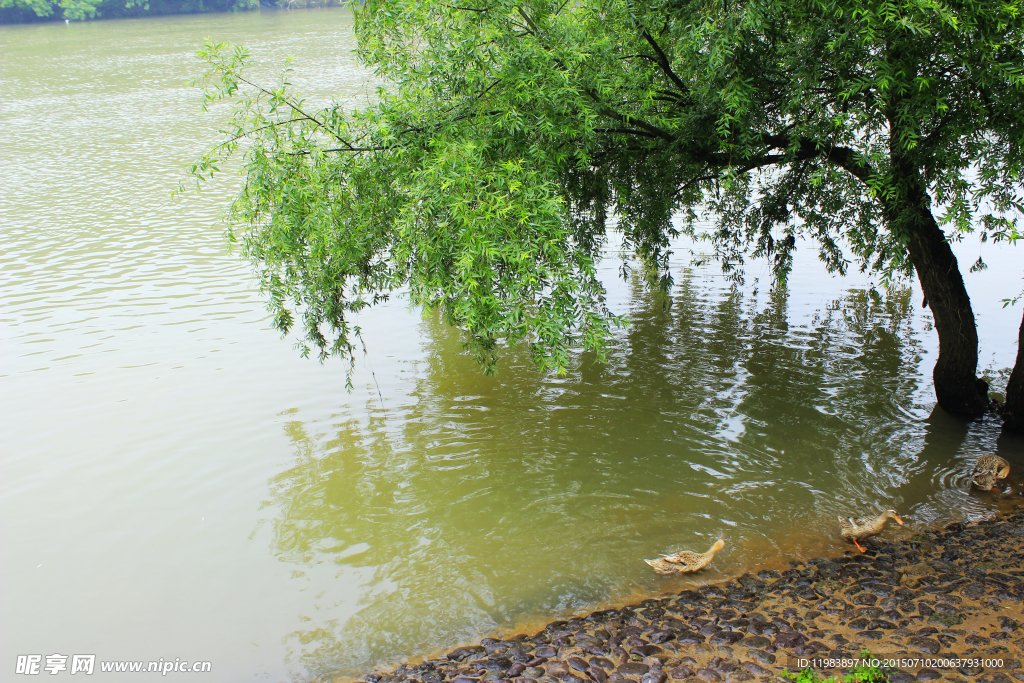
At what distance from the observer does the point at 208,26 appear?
56281 millimetres

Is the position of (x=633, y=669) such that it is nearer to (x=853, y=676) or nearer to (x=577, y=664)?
(x=577, y=664)

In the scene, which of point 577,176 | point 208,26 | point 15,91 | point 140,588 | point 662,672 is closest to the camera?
point 662,672

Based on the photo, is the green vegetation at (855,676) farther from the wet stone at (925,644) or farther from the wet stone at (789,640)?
the wet stone at (925,644)

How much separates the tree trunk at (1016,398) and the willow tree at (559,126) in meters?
2.34

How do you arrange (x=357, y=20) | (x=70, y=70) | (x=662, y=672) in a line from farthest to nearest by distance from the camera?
(x=70, y=70)
(x=357, y=20)
(x=662, y=672)

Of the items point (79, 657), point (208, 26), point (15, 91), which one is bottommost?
point (79, 657)

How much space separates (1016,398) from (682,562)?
228 inches

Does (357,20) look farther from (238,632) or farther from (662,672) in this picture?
(662,672)

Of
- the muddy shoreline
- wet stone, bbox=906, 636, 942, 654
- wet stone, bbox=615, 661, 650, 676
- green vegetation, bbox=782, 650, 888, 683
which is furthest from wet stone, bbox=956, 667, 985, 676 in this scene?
wet stone, bbox=615, 661, 650, 676

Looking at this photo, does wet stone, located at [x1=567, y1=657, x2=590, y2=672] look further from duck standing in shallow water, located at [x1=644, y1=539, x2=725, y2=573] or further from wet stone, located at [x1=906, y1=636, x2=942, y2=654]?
wet stone, located at [x1=906, y1=636, x2=942, y2=654]

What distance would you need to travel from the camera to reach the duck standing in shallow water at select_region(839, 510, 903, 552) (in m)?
7.46

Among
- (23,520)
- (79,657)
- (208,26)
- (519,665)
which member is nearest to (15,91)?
(208,26)

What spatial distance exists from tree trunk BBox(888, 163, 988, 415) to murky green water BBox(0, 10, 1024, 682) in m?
0.43

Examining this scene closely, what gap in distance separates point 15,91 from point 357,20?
37.3 meters
